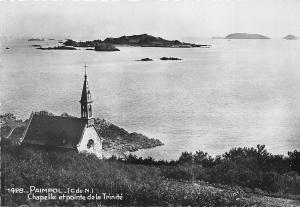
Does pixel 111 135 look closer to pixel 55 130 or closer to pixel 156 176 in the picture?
pixel 55 130

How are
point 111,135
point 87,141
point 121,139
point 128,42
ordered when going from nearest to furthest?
1. point 87,141
2. point 128,42
3. point 121,139
4. point 111,135

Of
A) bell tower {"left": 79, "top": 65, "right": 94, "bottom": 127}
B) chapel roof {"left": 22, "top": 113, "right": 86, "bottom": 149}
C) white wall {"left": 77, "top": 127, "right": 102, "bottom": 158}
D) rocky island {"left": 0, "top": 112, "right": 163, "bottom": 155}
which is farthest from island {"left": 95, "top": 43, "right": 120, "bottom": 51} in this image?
white wall {"left": 77, "top": 127, "right": 102, "bottom": 158}

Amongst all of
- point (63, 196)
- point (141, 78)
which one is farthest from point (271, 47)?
point (63, 196)

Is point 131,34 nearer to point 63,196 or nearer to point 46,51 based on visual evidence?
point 46,51

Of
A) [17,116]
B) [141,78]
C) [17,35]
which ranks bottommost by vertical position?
A: [17,116]

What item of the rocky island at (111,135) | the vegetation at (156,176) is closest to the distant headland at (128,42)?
the rocky island at (111,135)

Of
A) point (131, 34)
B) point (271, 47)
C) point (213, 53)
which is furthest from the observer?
point (213, 53)

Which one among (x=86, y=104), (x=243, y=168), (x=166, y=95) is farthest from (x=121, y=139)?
(x=243, y=168)
